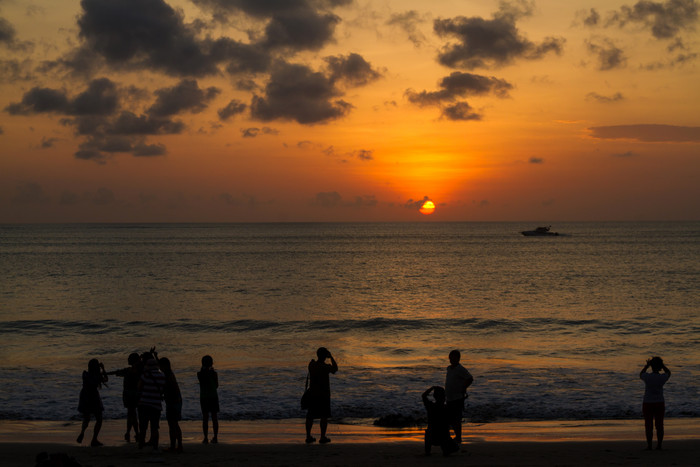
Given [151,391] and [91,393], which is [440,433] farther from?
[91,393]

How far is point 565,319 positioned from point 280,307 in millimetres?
18676

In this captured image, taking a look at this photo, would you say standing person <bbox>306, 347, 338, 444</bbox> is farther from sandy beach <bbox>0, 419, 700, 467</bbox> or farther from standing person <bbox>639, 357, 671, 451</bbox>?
standing person <bbox>639, 357, 671, 451</bbox>

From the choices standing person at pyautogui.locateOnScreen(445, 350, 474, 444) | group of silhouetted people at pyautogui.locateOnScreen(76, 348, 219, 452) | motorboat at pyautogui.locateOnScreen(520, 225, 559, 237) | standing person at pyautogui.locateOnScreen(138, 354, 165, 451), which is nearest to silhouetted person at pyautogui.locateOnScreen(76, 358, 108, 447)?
group of silhouetted people at pyautogui.locateOnScreen(76, 348, 219, 452)

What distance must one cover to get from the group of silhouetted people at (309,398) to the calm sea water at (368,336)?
392 centimetres

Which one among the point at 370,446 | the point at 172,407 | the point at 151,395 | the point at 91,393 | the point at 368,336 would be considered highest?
the point at 151,395

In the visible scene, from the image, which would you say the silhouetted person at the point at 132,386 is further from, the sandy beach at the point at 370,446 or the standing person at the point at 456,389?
the standing person at the point at 456,389

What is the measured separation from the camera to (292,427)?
14.9 meters

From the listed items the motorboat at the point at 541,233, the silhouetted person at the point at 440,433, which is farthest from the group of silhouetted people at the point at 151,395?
the motorboat at the point at 541,233

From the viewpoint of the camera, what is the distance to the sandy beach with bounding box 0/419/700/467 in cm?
1098

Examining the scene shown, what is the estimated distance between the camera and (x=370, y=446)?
1225 centimetres

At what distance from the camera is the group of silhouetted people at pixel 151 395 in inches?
446

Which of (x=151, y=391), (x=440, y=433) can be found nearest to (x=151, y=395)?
(x=151, y=391)

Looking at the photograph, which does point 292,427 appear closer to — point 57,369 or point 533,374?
point 533,374

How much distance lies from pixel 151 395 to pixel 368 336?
20075 millimetres
